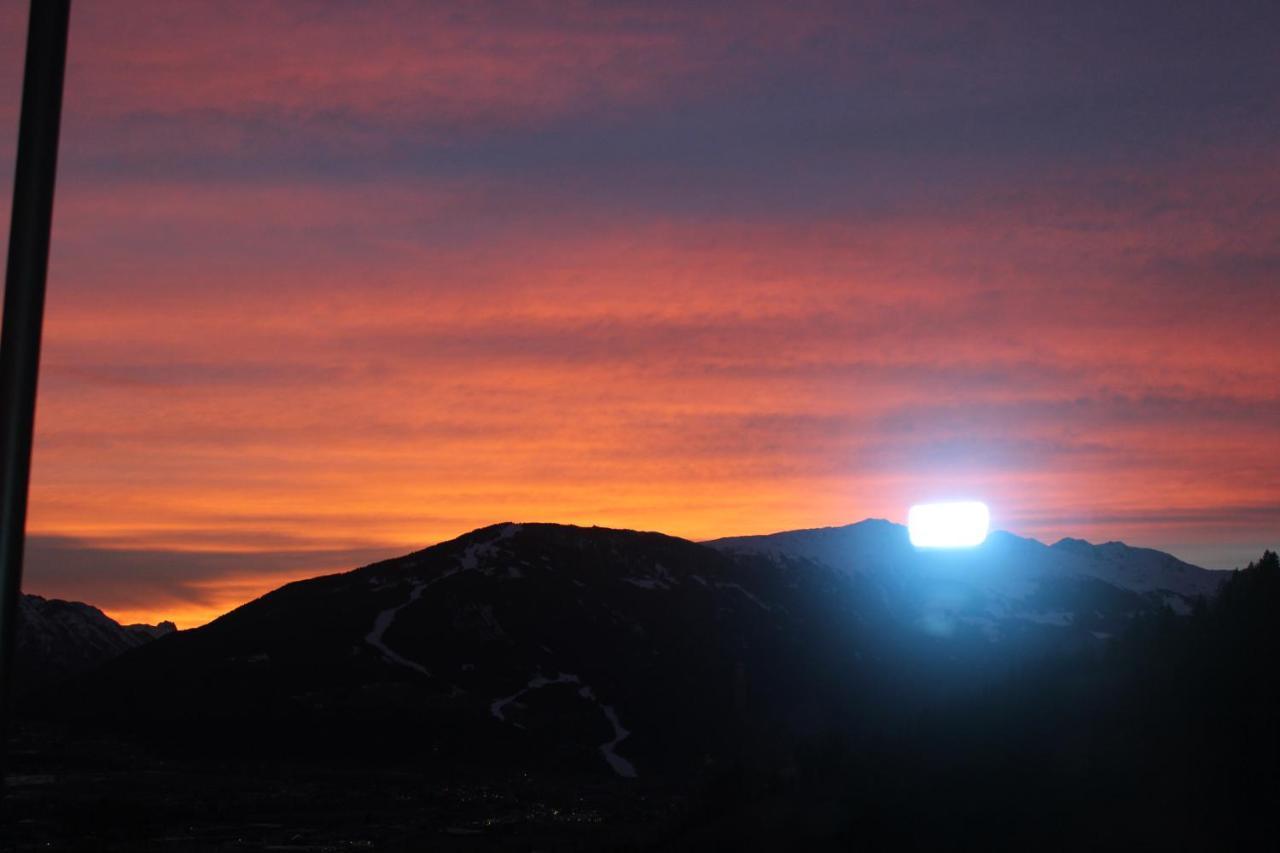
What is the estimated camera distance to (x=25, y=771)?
199 meters

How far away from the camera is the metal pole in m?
7.98

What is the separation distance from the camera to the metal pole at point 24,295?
7.98 metres

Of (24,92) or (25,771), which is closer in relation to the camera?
(24,92)

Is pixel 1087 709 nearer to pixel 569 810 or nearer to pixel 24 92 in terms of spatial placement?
pixel 24 92

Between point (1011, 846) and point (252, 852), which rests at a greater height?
point (1011, 846)

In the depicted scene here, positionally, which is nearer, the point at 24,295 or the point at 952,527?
the point at 24,295

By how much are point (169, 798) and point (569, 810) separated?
166ft

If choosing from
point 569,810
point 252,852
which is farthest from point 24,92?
point 569,810

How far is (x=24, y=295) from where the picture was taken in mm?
8125

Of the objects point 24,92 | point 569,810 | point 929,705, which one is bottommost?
point 569,810

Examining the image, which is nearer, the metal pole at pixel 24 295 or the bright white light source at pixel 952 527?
the metal pole at pixel 24 295

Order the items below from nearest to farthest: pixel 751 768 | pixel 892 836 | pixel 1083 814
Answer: pixel 1083 814 < pixel 892 836 < pixel 751 768

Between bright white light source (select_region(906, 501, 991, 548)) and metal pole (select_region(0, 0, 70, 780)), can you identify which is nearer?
metal pole (select_region(0, 0, 70, 780))

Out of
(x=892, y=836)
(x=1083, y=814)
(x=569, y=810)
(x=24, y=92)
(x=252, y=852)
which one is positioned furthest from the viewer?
(x=569, y=810)
